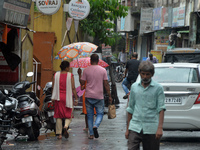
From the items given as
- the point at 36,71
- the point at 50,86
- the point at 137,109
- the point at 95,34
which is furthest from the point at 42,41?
the point at 137,109

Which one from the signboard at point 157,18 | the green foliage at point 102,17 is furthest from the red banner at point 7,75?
the signboard at point 157,18

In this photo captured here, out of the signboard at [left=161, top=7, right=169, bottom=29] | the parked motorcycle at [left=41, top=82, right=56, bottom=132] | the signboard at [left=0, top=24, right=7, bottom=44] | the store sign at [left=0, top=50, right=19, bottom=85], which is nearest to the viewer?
the signboard at [left=0, top=24, right=7, bottom=44]

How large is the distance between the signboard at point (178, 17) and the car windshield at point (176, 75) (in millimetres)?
23048

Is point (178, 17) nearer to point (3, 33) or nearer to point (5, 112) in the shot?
point (3, 33)

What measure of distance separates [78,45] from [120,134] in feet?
8.44

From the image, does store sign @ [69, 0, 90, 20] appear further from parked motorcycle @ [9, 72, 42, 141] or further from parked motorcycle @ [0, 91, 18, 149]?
parked motorcycle @ [0, 91, 18, 149]

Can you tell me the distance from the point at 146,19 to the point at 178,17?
8.62m

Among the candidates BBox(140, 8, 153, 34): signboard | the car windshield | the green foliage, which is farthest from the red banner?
BBox(140, 8, 153, 34): signboard

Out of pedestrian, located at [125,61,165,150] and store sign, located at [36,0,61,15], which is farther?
store sign, located at [36,0,61,15]

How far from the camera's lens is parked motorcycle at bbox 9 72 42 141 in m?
10.4

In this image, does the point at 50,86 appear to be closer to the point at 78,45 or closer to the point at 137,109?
the point at 78,45

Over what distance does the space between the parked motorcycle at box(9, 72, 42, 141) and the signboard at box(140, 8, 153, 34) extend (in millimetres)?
33018

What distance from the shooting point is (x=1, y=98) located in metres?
9.28

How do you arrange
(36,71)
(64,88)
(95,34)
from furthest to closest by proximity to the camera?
1. (95,34)
2. (36,71)
3. (64,88)
